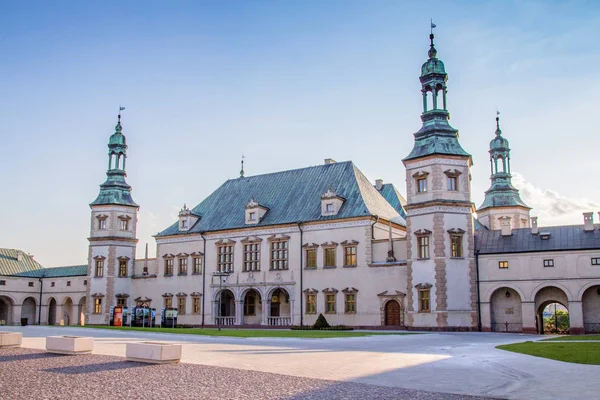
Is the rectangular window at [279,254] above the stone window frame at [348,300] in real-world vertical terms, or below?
above

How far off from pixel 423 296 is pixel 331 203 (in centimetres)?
1168

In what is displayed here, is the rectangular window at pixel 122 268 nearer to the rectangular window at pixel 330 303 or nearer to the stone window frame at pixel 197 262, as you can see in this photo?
the stone window frame at pixel 197 262

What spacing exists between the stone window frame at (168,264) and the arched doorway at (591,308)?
3587cm

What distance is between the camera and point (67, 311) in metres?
68.5

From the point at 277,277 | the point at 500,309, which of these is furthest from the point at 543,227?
the point at 277,277

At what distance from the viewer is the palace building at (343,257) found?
135 ft

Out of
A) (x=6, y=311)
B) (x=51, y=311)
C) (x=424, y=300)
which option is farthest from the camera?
(x=51, y=311)

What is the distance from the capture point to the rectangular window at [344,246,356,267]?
48.2 meters

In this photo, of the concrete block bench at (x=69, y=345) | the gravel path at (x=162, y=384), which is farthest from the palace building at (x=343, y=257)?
the gravel path at (x=162, y=384)

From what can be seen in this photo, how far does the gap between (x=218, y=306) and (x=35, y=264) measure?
3085 centimetres

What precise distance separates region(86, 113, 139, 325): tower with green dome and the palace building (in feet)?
0.44

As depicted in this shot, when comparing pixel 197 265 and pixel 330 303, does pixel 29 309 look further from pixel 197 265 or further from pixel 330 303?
pixel 330 303

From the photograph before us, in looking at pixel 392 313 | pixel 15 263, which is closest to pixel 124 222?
pixel 15 263

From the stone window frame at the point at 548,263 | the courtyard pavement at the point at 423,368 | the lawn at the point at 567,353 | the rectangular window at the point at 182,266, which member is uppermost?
the rectangular window at the point at 182,266
